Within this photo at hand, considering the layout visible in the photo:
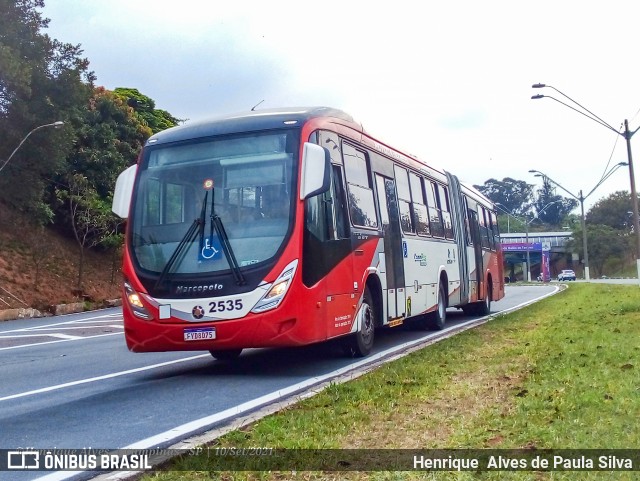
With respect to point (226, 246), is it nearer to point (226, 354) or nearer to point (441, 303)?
point (226, 354)

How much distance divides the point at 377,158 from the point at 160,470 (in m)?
8.47

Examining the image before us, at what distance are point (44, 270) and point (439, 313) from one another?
26599 millimetres

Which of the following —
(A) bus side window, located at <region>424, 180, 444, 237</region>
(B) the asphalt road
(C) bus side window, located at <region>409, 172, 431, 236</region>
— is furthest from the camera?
(A) bus side window, located at <region>424, 180, 444, 237</region>

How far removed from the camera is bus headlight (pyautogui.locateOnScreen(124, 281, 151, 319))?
9836 millimetres

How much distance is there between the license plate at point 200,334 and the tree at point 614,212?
9032cm

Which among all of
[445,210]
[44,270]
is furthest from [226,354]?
[44,270]

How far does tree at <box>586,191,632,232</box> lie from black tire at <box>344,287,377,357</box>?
87.3 meters

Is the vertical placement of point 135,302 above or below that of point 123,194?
below

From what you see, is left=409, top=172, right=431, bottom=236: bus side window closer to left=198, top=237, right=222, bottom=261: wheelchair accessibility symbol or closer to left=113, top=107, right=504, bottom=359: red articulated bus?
left=113, top=107, right=504, bottom=359: red articulated bus

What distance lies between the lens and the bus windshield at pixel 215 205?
966 centimetres

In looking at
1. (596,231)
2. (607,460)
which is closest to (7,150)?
(607,460)

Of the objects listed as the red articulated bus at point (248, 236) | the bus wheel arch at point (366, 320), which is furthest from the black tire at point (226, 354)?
the bus wheel arch at point (366, 320)

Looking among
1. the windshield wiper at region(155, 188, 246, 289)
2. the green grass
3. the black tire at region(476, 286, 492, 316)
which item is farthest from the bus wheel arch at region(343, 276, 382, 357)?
the black tire at region(476, 286, 492, 316)

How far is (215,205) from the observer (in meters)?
9.90
